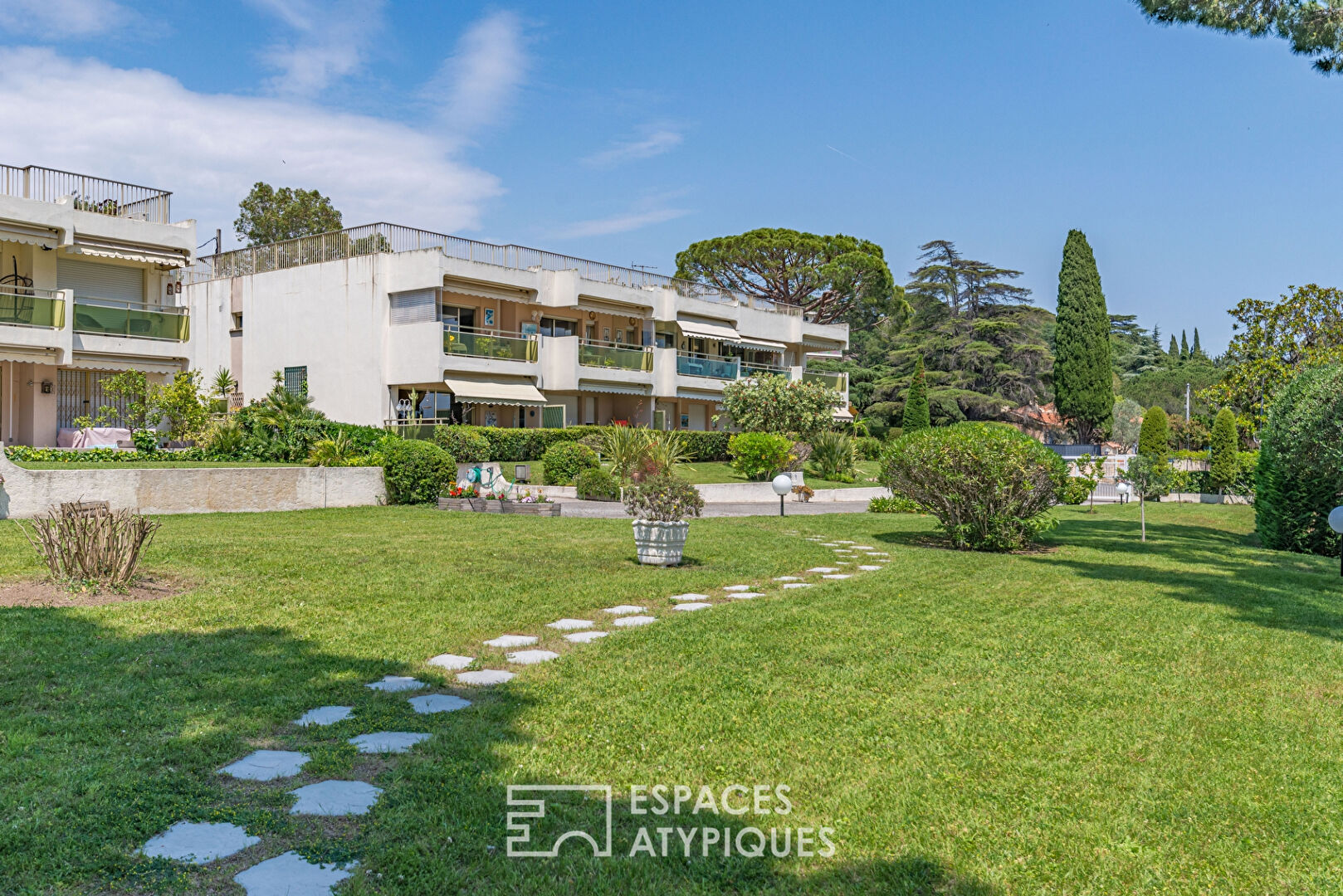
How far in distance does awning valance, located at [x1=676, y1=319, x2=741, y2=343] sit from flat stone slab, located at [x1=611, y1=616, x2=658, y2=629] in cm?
3163

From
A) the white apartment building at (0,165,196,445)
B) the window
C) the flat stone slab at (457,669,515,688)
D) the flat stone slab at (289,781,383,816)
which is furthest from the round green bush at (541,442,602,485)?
the flat stone slab at (289,781,383,816)

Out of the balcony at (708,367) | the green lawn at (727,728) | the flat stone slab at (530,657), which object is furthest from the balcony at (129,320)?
the flat stone slab at (530,657)

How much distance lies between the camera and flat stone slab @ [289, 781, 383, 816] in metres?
3.47

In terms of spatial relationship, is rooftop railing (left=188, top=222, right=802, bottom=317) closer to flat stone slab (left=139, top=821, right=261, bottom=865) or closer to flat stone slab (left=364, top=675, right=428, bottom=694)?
flat stone slab (left=364, top=675, right=428, bottom=694)

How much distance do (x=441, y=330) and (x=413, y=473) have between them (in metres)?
10.7

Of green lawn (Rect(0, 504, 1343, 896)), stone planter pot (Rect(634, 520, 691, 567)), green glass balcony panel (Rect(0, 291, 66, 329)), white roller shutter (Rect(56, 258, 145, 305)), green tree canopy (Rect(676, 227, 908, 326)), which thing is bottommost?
green lawn (Rect(0, 504, 1343, 896))

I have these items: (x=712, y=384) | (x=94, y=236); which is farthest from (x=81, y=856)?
(x=712, y=384)

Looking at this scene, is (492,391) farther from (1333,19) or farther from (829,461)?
(1333,19)

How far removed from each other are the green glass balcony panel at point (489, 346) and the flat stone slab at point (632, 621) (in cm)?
2245

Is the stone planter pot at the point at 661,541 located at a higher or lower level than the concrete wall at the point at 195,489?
lower

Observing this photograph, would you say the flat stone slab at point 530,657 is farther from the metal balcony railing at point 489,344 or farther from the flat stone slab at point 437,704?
the metal balcony railing at point 489,344

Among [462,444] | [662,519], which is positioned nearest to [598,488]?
[462,444]

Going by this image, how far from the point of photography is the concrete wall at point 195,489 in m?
13.6

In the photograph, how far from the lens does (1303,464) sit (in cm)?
1495
